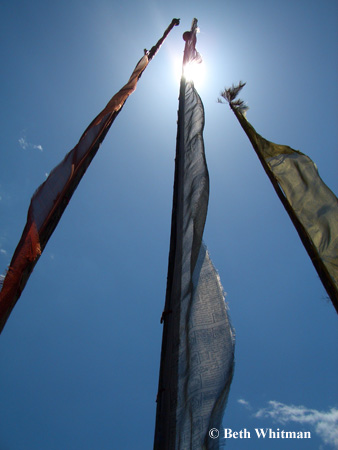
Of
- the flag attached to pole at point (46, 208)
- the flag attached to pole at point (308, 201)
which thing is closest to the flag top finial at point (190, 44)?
the flag attached to pole at point (308, 201)

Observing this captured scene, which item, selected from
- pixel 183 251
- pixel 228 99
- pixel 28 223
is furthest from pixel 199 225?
pixel 228 99

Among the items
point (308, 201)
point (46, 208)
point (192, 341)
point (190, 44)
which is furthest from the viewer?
point (190, 44)

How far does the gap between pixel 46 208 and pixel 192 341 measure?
1484 mm

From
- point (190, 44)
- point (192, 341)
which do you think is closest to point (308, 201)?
point (192, 341)

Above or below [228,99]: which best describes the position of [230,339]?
below

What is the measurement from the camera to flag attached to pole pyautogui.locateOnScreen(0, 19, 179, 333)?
1.79 m

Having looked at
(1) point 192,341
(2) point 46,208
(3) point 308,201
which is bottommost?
(1) point 192,341

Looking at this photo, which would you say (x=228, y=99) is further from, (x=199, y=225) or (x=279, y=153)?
(x=199, y=225)

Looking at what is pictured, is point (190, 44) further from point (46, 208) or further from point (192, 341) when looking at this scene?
point (192, 341)

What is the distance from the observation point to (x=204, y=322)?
2.20 metres

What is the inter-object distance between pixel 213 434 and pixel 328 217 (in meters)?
2.04

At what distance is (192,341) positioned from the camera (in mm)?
2113

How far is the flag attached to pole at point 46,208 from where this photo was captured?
5.87ft

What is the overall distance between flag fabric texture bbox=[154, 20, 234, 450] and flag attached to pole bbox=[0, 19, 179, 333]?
3.20 ft
